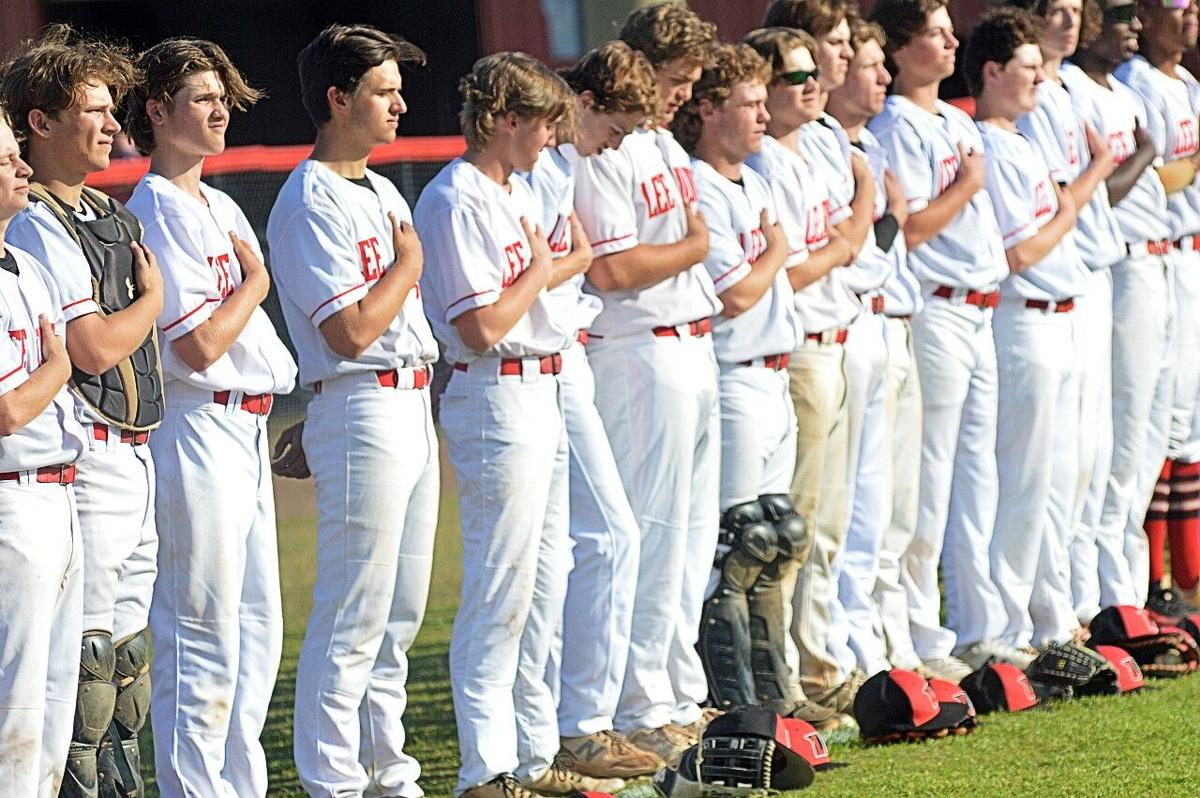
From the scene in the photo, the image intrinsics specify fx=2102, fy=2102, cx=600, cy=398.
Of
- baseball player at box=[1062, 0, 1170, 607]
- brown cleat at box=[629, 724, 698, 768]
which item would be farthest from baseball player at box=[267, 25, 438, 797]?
baseball player at box=[1062, 0, 1170, 607]

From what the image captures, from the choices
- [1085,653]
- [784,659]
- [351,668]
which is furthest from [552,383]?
[1085,653]

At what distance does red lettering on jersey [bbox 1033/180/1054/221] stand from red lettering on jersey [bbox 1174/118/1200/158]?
149cm

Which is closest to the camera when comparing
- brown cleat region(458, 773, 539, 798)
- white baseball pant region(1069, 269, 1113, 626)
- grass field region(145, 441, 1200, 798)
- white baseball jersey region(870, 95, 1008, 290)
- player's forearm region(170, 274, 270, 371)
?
player's forearm region(170, 274, 270, 371)

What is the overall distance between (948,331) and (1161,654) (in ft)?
4.50

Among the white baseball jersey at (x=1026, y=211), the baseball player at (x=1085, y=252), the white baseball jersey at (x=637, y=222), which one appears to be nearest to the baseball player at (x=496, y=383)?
the white baseball jersey at (x=637, y=222)

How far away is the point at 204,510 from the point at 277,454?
0.79m

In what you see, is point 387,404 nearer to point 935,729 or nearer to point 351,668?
point 351,668

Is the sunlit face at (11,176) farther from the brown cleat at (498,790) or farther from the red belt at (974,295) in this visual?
the red belt at (974,295)

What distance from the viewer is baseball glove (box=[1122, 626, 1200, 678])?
737 cm

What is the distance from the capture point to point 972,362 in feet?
24.1

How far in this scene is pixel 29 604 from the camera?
4.17 m

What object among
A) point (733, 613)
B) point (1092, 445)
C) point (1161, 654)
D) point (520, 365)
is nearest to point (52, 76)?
point (520, 365)

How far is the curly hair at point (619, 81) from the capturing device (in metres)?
5.98

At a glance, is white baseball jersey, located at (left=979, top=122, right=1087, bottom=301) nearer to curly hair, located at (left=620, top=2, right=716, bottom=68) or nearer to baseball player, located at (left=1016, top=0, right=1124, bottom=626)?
baseball player, located at (left=1016, top=0, right=1124, bottom=626)
